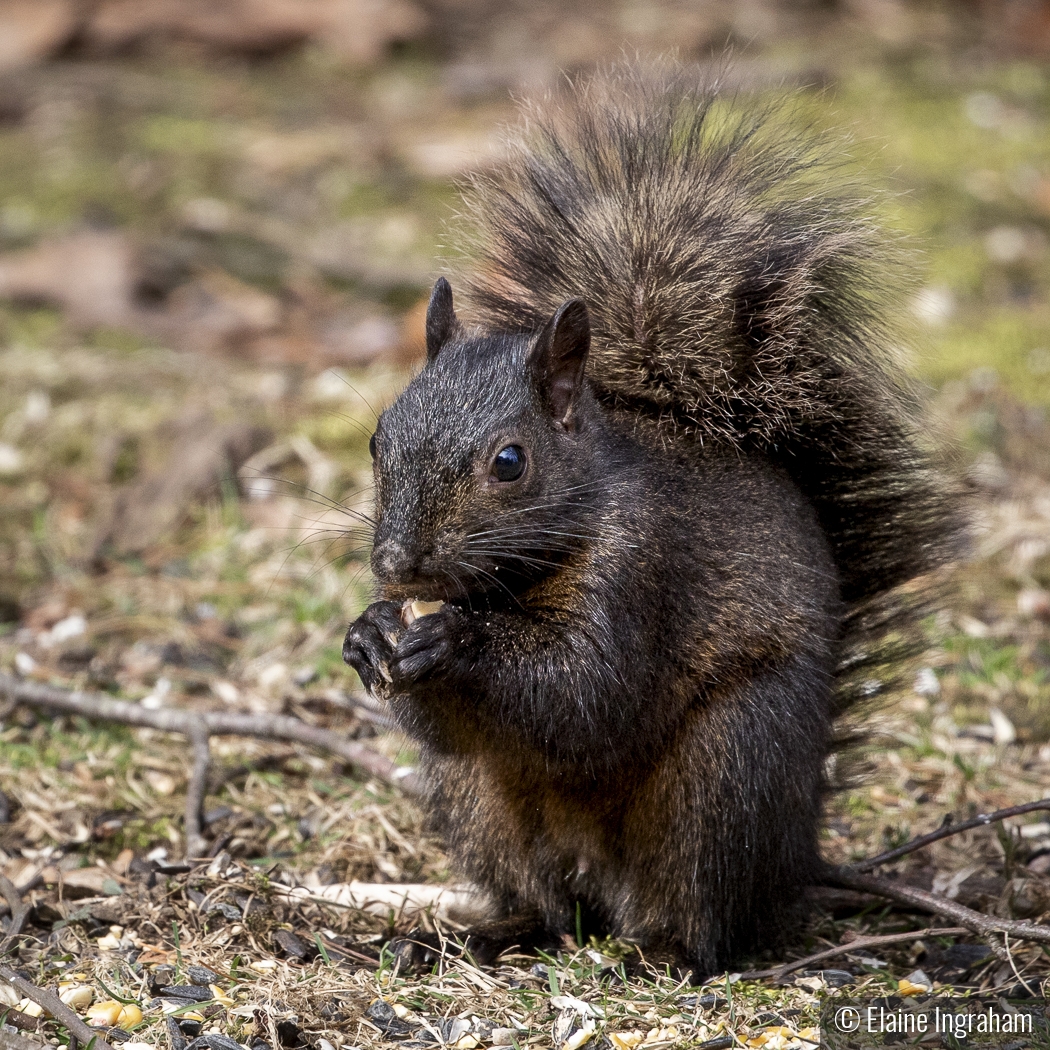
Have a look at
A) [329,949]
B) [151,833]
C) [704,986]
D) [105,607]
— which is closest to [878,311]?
[704,986]

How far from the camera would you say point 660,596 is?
268 centimetres

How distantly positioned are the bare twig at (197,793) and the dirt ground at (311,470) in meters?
0.07

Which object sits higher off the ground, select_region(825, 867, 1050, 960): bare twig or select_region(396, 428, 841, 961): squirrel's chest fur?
select_region(396, 428, 841, 961): squirrel's chest fur

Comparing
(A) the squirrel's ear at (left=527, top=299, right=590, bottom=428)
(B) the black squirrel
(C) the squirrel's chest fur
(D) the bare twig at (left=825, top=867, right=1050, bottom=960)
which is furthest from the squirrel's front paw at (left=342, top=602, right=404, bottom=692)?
(D) the bare twig at (left=825, top=867, right=1050, bottom=960)

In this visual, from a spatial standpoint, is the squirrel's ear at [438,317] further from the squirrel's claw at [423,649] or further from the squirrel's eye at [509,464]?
the squirrel's claw at [423,649]

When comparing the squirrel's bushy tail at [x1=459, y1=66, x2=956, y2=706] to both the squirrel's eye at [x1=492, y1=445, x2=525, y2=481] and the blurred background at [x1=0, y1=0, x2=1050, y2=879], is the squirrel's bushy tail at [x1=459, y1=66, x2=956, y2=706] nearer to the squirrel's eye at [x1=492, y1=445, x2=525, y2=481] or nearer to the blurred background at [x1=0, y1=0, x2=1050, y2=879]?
the blurred background at [x1=0, y1=0, x2=1050, y2=879]

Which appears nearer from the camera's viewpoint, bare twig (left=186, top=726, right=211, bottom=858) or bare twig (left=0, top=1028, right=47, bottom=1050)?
bare twig (left=0, top=1028, right=47, bottom=1050)

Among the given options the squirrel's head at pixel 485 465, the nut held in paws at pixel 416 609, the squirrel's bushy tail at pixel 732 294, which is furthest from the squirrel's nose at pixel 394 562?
the squirrel's bushy tail at pixel 732 294

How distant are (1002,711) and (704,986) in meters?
1.49

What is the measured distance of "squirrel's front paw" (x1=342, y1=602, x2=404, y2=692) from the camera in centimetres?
258

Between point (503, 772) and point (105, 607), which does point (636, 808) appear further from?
point (105, 607)
